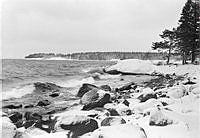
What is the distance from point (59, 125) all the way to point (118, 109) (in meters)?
2.95

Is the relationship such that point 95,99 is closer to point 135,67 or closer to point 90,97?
point 90,97

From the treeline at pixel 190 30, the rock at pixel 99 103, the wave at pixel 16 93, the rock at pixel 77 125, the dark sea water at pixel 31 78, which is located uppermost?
the treeline at pixel 190 30

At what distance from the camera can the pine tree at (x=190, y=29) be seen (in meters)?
34.2

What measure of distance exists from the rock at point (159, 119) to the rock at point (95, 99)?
480 cm

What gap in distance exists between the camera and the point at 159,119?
7.21 meters

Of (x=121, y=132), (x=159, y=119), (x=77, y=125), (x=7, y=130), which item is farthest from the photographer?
(x=77, y=125)

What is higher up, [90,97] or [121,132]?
[121,132]

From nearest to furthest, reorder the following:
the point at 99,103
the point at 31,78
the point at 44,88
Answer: the point at 99,103, the point at 44,88, the point at 31,78

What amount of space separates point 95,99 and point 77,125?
5720 millimetres

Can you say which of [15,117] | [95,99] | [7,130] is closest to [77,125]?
[7,130]

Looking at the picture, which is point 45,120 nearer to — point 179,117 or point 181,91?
point 179,117

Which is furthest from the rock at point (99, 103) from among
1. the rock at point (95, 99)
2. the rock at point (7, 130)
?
the rock at point (7, 130)

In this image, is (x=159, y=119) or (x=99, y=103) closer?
(x=159, y=119)

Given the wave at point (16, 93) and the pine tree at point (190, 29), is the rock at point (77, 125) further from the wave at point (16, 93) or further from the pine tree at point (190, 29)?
the pine tree at point (190, 29)
